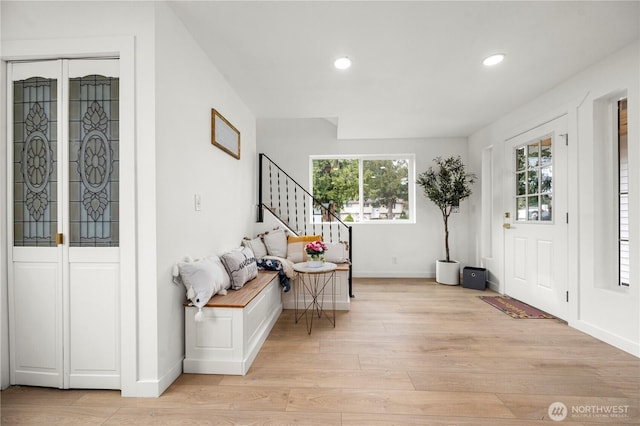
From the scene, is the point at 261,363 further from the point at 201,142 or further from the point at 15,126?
the point at 15,126

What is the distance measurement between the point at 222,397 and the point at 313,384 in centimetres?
58

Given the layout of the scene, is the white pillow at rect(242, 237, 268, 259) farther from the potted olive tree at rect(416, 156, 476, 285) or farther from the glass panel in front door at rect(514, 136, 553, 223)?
the glass panel in front door at rect(514, 136, 553, 223)

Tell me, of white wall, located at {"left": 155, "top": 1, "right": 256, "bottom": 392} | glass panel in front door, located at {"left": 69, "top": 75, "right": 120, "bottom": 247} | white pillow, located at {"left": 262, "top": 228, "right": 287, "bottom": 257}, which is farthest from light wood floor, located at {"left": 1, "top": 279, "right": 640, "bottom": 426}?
white pillow, located at {"left": 262, "top": 228, "right": 287, "bottom": 257}

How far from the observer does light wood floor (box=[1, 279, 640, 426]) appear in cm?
164

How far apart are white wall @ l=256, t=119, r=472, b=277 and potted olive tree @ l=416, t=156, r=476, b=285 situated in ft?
0.87

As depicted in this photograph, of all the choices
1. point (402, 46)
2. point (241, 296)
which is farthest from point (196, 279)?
point (402, 46)

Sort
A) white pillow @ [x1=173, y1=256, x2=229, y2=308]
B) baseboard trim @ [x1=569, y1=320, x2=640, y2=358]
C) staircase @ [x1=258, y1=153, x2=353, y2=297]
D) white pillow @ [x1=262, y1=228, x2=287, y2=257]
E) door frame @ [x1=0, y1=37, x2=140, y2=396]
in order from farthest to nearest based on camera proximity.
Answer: staircase @ [x1=258, y1=153, x2=353, y2=297]
white pillow @ [x1=262, y1=228, x2=287, y2=257]
baseboard trim @ [x1=569, y1=320, x2=640, y2=358]
white pillow @ [x1=173, y1=256, x2=229, y2=308]
door frame @ [x1=0, y1=37, x2=140, y2=396]

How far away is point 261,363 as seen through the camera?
2225 mm

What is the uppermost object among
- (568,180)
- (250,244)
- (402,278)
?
(568,180)

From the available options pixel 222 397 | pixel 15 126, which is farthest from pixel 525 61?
pixel 15 126

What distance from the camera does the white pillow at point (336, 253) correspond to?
3.86m

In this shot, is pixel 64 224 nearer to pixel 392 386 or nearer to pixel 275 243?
pixel 275 243

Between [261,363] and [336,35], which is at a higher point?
[336,35]

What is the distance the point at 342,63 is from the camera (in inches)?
102
